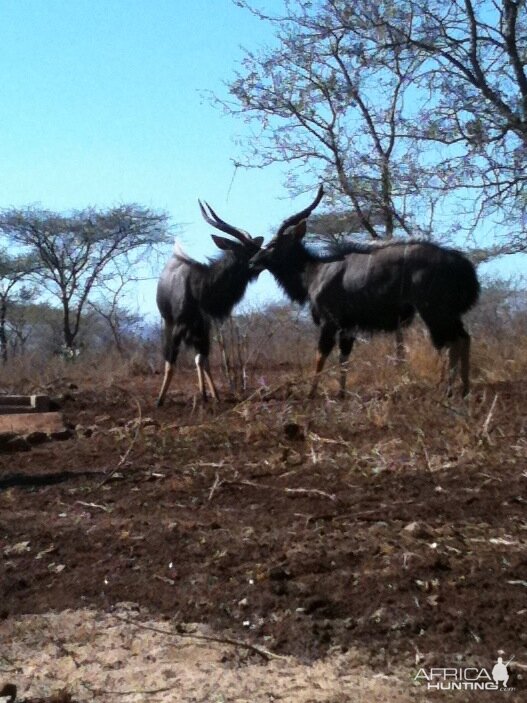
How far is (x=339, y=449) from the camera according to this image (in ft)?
20.5

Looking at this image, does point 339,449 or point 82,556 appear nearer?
point 82,556

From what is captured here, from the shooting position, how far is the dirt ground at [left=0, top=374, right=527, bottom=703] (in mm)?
3131

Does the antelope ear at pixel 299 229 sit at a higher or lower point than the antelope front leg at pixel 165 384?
higher

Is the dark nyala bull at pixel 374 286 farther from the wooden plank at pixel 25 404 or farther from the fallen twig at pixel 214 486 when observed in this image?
the fallen twig at pixel 214 486

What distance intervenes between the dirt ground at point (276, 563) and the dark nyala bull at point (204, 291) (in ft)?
12.9

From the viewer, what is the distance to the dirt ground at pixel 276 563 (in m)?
3.13

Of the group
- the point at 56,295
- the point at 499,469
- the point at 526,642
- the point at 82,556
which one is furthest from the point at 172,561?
the point at 56,295

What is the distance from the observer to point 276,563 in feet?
12.9

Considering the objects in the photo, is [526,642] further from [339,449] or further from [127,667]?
[339,449]

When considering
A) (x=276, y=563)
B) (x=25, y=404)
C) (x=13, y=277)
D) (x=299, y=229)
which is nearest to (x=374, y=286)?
(x=299, y=229)

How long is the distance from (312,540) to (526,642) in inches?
49.9

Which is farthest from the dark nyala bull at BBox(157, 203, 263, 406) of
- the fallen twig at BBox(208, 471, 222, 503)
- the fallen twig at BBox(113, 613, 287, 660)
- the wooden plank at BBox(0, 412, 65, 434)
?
the fallen twig at BBox(113, 613, 287, 660)

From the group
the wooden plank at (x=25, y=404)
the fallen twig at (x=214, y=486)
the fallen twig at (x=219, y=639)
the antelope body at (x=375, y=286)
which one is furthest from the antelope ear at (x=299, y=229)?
the fallen twig at (x=219, y=639)

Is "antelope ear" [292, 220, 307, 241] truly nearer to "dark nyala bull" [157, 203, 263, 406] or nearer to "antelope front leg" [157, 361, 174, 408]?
"dark nyala bull" [157, 203, 263, 406]
